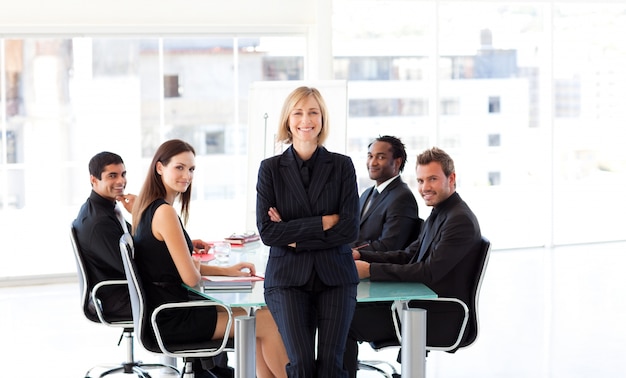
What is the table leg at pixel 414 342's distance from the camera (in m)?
4.11

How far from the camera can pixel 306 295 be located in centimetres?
390

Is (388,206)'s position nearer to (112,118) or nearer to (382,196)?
(382,196)

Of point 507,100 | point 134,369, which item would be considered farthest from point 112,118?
point 134,369

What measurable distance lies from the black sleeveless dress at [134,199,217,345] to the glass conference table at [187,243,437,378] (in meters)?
0.12

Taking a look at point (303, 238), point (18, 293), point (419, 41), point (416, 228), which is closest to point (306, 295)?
point (303, 238)

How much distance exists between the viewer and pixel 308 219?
12.9 ft

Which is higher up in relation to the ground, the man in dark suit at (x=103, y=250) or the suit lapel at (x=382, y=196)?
the suit lapel at (x=382, y=196)

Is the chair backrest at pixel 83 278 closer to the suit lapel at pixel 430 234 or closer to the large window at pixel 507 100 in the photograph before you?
the suit lapel at pixel 430 234

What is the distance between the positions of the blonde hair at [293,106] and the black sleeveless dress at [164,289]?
75cm

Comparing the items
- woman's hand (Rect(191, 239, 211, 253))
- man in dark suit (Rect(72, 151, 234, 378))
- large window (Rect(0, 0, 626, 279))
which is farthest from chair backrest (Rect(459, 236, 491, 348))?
large window (Rect(0, 0, 626, 279))

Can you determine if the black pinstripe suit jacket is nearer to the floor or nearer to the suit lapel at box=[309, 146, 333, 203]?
the suit lapel at box=[309, 146, 333, 203]

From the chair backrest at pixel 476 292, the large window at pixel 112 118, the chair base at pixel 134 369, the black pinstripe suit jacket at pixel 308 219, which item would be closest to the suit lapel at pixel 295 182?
the black pinstripe suit jacket at pixel 308 219

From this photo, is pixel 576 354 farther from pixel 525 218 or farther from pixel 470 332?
pixel 525 218

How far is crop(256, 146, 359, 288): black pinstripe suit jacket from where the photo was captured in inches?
153
